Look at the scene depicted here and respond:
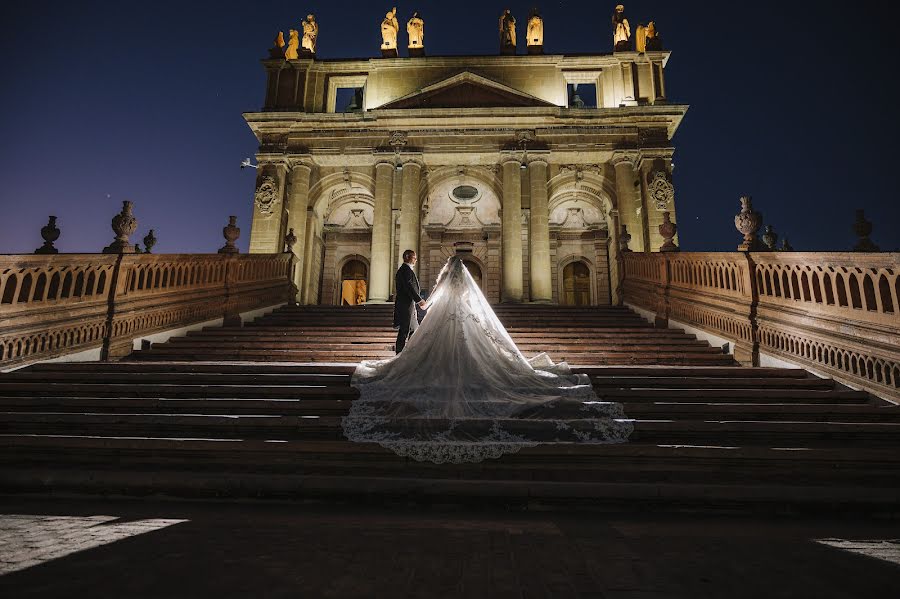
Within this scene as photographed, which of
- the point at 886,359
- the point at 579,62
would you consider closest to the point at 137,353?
the point at 886,359

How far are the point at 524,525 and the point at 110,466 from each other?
3823 mm

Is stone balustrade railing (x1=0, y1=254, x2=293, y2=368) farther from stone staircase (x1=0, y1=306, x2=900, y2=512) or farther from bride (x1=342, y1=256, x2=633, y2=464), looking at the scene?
bride (x1=342, y1=256, x2=633, y2=464)

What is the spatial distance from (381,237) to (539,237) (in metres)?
6.98

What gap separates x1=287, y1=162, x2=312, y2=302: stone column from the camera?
18984 mm

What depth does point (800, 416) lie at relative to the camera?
15.1 feet

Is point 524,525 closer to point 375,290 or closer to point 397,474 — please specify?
point 397,474

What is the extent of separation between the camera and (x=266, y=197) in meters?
18.9

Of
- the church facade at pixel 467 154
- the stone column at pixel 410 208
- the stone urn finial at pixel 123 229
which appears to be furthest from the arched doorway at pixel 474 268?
the stone urn finial at pixel 123 229

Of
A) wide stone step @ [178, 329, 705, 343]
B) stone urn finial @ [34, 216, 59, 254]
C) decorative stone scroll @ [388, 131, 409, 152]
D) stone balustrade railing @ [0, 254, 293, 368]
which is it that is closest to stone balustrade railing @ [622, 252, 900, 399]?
wide stone step @ [178, 329, 705, 343]

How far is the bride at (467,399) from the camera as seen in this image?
12.9 ft

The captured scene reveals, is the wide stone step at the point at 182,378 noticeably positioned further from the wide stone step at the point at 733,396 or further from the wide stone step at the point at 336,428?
the wide stone step at the point at 733,396

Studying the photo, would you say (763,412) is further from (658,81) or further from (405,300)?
(658,81)

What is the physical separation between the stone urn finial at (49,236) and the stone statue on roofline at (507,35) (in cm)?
2034

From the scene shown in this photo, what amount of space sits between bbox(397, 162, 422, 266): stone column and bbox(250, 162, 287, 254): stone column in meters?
5.55
